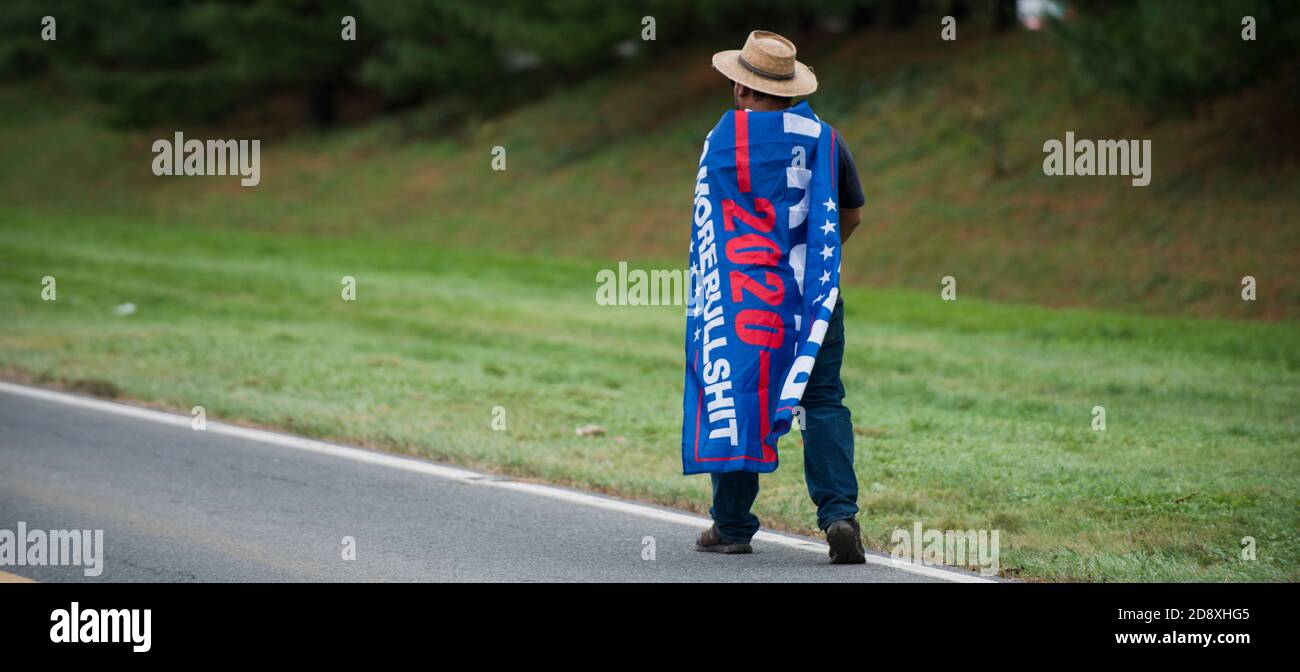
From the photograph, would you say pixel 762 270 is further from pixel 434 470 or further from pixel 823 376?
pixel 434 470

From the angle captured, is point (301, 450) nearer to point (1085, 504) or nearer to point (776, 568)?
point (776, 568)

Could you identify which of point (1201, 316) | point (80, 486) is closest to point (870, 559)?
point (80, 486)

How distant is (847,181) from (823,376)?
80 centimetres

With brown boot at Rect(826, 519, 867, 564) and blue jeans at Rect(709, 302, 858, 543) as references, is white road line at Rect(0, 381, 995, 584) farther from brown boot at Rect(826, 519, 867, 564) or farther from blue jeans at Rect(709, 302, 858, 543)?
blue jeans at Rect(709, 302, 858, 543)

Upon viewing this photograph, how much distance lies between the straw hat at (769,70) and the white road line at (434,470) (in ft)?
6.48

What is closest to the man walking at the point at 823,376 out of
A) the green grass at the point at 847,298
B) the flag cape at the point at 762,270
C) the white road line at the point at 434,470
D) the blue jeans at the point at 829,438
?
the blue jeans at the point at 829,438

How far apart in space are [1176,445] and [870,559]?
11.3ft

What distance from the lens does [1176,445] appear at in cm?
882

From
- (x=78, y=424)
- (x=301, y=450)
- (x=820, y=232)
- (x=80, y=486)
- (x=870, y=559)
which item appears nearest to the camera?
(x=820, y=232)

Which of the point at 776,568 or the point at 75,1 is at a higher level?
the point at 75,1

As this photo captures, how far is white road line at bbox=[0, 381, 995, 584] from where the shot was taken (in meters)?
6.18

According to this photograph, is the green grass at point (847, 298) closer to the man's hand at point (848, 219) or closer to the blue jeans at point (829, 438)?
the blue jeans at point (829, 438)

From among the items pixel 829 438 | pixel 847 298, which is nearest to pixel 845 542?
pixel 829 438

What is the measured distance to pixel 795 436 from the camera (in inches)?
366
